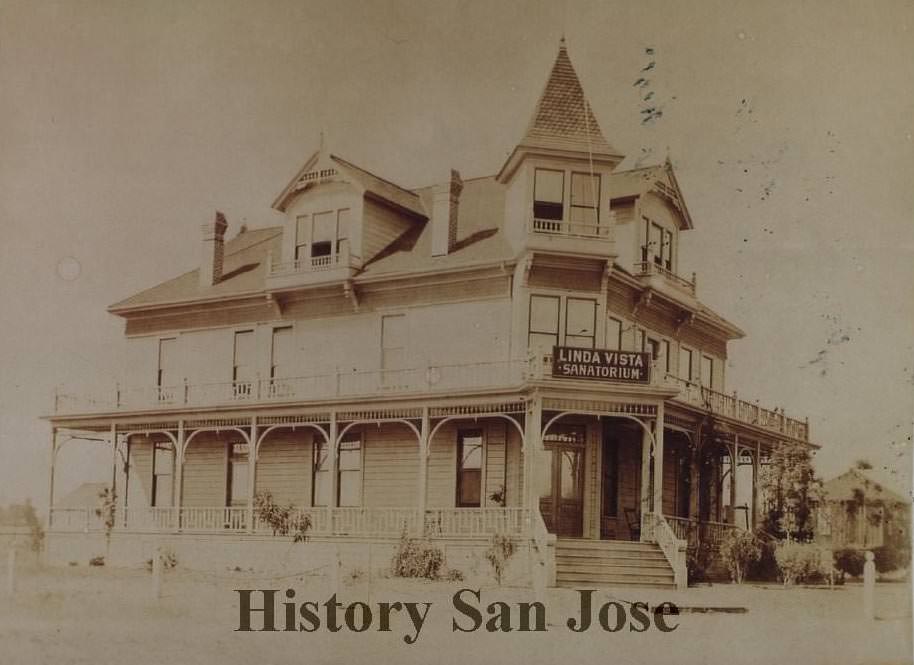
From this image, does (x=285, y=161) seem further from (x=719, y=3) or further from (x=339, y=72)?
(x=719, y=3)

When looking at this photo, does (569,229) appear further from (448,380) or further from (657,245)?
(448,380)

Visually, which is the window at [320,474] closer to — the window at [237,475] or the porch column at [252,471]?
the porch column at [252,471]

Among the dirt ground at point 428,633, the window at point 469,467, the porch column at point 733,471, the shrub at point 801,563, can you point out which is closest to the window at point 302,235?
the window at point 469,467

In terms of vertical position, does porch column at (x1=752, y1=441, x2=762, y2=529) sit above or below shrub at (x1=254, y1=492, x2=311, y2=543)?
above

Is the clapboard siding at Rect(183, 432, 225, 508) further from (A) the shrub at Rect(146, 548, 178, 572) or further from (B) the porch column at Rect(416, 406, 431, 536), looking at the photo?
(B) the porch column at Rect(416, 406, 431, 536)

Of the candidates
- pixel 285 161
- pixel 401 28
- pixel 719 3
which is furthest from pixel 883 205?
pixel 285 161

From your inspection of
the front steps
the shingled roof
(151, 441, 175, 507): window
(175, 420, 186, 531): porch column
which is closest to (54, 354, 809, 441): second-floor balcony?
(175, 420, 186, 531): porch column

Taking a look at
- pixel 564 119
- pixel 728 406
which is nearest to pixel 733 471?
pixel 728 406
